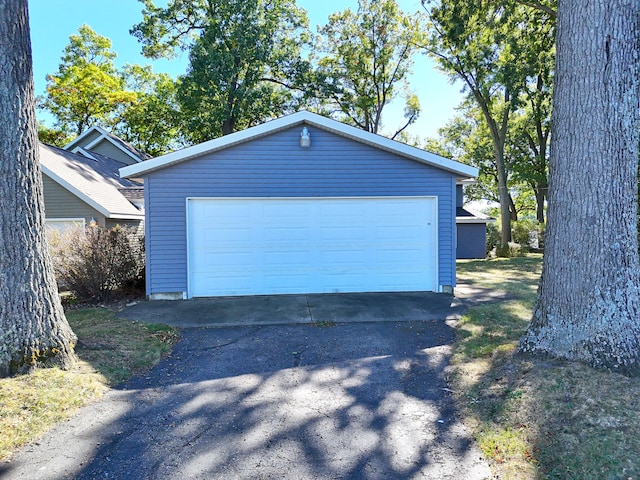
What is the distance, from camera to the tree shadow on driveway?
2.49m

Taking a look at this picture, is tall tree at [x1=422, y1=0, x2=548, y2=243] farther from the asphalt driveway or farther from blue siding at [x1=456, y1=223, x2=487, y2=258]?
the asphalt driveway

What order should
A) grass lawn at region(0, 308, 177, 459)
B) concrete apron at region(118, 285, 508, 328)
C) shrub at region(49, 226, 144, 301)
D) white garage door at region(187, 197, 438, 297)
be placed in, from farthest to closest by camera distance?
white garage door at region(187, 197, 438, 297) → shrub at region(49, 226, 144, 301) → concrete apron at region(118, 285, 508, 328) → grass lawn at region(0, 308, 177, 459)

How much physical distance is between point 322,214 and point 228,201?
76.5 inches

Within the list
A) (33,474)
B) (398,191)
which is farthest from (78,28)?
(33,474)

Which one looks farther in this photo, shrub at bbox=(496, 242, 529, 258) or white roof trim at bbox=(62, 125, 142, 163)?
white roof trim at bbox=(62, 125, 142, 163)

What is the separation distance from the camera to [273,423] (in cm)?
305

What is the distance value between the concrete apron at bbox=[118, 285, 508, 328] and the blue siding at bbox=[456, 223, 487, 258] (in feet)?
37.9

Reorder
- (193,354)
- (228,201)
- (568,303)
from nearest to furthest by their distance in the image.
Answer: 1. (568,303)
2. (193,354)
3. (228,201)

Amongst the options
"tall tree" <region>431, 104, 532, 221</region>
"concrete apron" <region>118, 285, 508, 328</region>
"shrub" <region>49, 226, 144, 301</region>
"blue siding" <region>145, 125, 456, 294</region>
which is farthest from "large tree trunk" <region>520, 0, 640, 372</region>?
"tall tree" <region>431, 104, 532, 221</region>

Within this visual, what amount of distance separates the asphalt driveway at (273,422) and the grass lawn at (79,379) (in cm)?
15

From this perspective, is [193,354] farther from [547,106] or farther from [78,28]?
[78,28]

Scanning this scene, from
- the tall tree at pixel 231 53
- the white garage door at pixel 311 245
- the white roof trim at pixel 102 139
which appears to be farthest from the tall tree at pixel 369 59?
the white garage door at pixel 311 245

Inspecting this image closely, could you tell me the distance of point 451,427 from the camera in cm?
301

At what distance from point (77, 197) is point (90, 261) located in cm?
460
